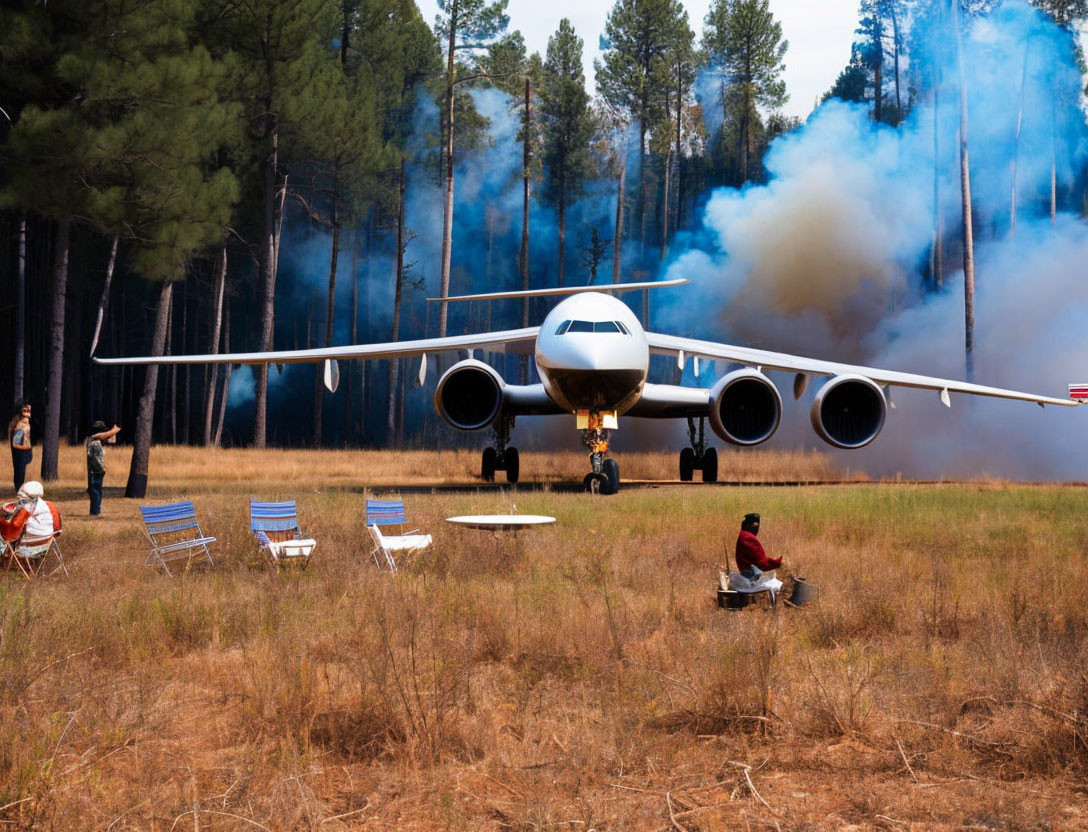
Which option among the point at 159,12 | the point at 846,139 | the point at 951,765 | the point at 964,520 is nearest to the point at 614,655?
the point at 951,765

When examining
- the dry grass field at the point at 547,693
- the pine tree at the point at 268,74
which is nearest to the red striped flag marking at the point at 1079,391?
the dry grass field at the point at 547,693

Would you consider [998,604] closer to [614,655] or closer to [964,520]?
[614,655]

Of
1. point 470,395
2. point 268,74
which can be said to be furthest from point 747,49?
point 470,395

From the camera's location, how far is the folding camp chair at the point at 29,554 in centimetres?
936

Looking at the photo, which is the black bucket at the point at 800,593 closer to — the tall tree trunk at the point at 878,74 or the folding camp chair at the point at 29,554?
the folding camp chair at the point at 29,554

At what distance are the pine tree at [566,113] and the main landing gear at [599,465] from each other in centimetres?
2707

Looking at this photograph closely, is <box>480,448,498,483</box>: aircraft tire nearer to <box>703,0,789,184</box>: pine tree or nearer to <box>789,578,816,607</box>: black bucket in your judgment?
<box>789,578,816,607</box>: black bucket

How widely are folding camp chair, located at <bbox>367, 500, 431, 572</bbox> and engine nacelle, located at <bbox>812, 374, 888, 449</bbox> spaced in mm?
9030

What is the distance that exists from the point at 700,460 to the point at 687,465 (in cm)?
32

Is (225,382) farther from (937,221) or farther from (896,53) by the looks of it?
(896,53)

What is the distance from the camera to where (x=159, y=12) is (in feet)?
58.2

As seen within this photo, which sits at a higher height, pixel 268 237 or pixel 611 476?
pixel 268 237

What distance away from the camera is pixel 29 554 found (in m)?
9.45

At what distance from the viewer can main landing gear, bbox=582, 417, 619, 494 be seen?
16.7m
